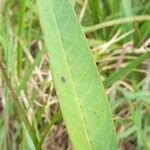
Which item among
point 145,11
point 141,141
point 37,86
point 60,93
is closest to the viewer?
Answer: point 60,93

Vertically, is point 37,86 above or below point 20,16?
below

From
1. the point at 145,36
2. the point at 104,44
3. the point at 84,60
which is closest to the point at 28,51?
the point at 104,44

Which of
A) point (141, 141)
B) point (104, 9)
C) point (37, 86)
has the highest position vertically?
point (104, 9)

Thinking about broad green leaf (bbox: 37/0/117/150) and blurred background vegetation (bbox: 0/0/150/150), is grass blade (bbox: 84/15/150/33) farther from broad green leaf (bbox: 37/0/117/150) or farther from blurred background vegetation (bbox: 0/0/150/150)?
broad green leaf (bbox: 37/0/117/150)

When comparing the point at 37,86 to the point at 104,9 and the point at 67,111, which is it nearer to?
the point at 104,9

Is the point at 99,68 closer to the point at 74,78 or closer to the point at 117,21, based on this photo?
the point at 117,21

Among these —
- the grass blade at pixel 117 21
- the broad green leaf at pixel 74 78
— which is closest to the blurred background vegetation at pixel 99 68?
the grass blade at pixel 117 21

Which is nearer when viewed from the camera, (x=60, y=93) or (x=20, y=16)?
(x=60, y=93)

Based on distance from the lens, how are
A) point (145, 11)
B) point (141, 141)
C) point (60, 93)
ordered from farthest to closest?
1. point (145, 11)
2. point (141, 141)
3. point (60, 93)

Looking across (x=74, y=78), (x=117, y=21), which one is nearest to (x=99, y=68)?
(x=117, y=21)
